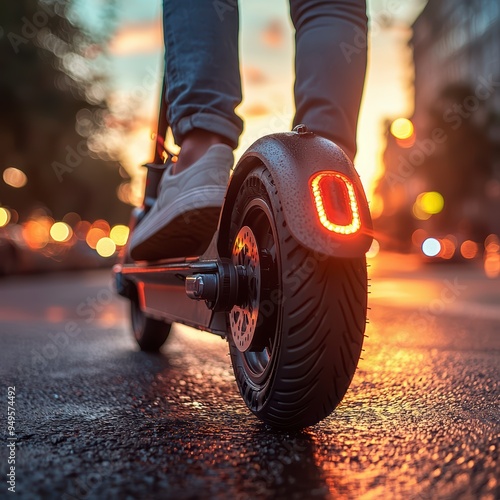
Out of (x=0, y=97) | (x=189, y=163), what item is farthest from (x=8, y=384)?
(x=0, y=97)

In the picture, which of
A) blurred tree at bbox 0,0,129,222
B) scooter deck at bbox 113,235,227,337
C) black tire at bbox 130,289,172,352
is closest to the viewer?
scooter deck at bbox 113,235,227,337

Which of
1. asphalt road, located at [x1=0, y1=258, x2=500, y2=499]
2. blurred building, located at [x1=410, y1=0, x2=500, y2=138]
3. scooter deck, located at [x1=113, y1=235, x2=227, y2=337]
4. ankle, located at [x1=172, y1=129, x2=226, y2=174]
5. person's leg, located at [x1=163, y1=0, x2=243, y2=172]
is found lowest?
asphalt road, located at [x1=0, y1=258, x2=500, y2=499]

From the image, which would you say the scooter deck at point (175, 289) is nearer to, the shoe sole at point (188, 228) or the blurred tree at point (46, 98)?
the shoe sole at point (188, 228)

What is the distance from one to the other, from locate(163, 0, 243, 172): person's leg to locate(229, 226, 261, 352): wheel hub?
605 mm

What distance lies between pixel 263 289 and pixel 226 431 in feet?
1.33

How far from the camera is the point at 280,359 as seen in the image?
202cm

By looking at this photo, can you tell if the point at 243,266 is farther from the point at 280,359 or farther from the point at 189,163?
the point at 189,163

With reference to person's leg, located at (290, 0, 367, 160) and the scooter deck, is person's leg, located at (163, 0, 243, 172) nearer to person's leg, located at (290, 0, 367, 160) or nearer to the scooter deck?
person's leg, located at (290, 0, 367, 160)

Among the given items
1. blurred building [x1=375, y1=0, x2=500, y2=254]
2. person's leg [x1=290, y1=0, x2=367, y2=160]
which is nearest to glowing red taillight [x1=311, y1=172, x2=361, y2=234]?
person's leg [x1=290, y1=0, x2=367, y2=160]

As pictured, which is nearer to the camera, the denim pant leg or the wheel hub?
the wheel hub

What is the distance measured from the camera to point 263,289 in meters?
2.16

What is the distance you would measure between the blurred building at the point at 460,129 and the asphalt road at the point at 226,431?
36.9 m

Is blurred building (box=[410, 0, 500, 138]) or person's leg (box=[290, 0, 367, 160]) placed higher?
blurred building (box=[410, 0, 500, 138])

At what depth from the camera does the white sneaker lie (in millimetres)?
2691
